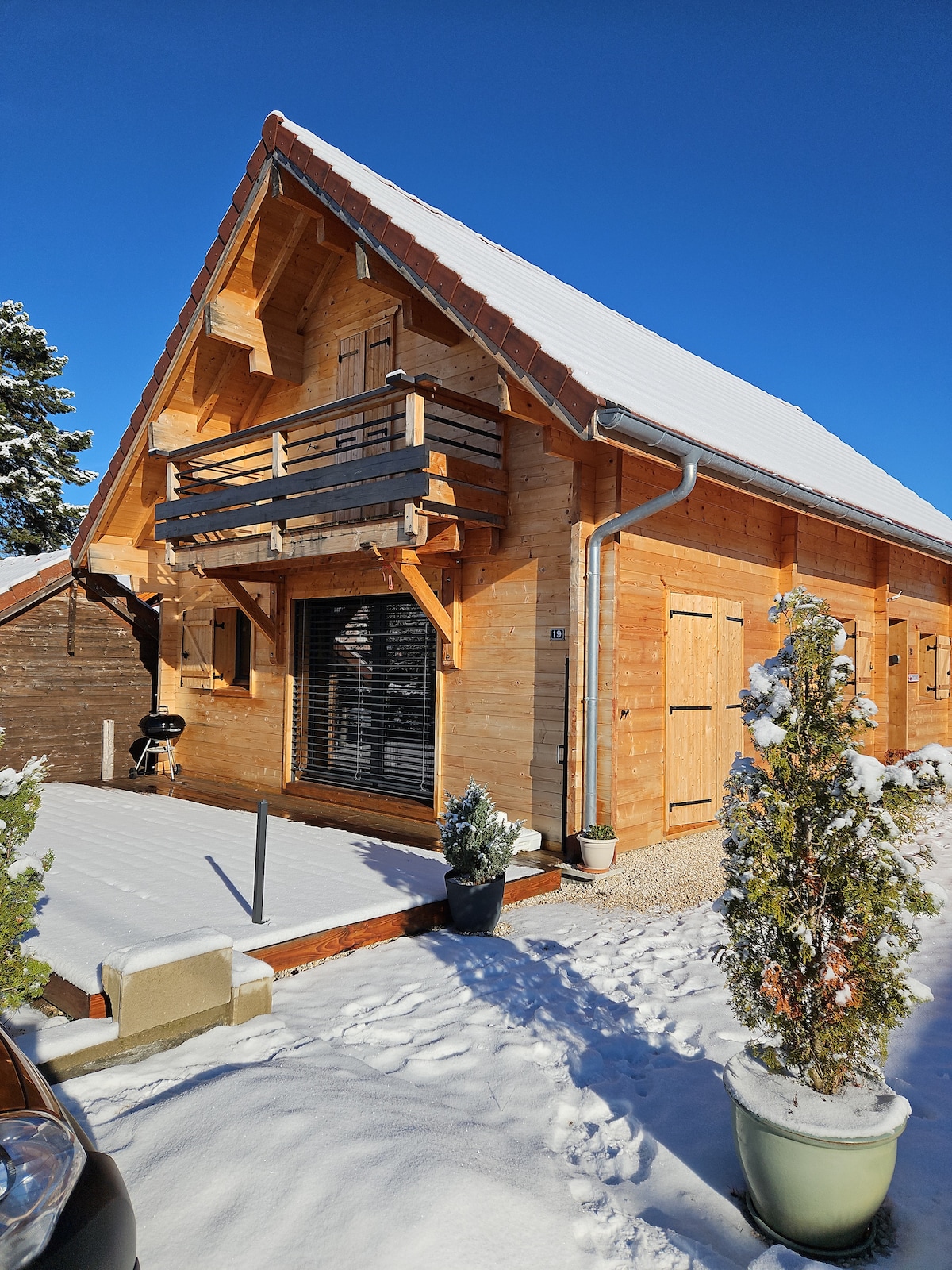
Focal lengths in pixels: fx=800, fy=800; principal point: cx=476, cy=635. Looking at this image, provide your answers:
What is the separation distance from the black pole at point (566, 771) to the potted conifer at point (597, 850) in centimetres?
37

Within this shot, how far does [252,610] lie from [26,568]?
12.8 feet

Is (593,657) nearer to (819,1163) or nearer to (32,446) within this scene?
(819,1163)

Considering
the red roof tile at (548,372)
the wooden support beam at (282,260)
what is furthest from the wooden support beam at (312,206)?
the red roof tile at (548,372)

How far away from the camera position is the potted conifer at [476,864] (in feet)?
16.9

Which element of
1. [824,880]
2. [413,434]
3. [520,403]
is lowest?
[824,880]

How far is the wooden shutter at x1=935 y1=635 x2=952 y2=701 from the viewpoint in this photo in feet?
42.3

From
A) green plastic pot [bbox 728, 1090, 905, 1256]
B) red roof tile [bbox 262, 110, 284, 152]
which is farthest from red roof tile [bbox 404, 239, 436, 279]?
green plastic pot [bbox 728, 1090, 905, 1256]

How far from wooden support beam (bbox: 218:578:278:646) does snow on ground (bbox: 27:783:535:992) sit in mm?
2477

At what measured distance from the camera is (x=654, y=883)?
634cm

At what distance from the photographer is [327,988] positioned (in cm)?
425

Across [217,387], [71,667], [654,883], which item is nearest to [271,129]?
[217,387]

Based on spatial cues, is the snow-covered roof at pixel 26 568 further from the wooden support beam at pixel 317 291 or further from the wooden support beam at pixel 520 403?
the wooden support beam at pixel 520 403

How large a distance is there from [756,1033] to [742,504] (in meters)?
6.11

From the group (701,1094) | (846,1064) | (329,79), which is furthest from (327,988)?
(329,79)
